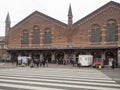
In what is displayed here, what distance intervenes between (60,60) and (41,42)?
5.54m

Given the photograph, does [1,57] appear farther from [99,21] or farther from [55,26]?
[99,21]

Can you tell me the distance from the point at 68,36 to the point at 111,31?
781 centimetres

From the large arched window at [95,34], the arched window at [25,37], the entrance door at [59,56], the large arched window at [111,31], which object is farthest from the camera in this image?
the arched window at [25,37]

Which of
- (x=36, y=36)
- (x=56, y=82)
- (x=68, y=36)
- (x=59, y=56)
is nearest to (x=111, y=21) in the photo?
Result: (x=68, y=36)

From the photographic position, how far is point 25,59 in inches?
1544

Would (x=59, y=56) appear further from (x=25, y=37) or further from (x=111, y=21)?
(x=111, y=21)

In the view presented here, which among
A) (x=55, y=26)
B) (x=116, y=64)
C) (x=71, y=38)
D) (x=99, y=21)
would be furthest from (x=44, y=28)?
(x=116, y=64)

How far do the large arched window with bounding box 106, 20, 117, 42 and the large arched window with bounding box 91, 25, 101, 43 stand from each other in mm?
1627

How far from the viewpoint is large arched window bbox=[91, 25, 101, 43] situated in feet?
146

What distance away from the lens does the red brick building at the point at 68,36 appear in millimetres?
43438

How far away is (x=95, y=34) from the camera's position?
4488 centimetres

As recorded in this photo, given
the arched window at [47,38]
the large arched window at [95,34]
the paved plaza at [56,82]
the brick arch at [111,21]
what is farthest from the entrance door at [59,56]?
the paved plaza at [56,82]

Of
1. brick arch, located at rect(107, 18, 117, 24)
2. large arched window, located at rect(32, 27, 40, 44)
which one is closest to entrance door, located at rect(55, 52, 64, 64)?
large arched window, located at rect(32, 27, 40, 44)

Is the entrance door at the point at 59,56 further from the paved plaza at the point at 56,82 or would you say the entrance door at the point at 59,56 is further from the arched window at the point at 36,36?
the paved plaza at the point at 56,82
